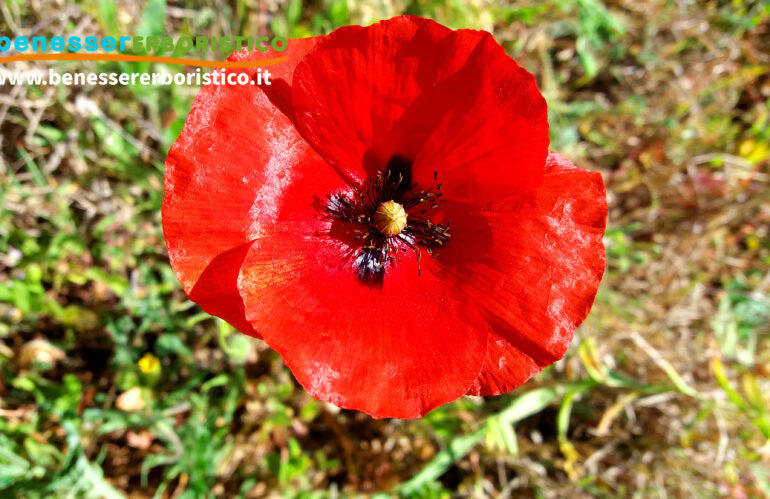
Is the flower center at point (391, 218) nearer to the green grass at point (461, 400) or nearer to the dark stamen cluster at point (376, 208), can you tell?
the dark stamen cluster at point (376, 208)

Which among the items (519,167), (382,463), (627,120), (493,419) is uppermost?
(519,167)

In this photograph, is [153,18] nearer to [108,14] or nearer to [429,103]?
[108,14]

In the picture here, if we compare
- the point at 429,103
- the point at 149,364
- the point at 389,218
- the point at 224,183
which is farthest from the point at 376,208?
the point at 149,364

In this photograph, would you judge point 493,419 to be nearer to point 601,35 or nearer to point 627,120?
point 627,120

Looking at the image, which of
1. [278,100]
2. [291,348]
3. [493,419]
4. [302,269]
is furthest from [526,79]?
[493,419]

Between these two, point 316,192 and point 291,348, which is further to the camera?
point 316,192

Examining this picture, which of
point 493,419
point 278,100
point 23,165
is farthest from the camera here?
point 23,165

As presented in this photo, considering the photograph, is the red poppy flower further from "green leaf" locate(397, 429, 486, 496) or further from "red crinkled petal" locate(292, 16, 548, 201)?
"green leaf" locate(397, 429, 486, 496)
